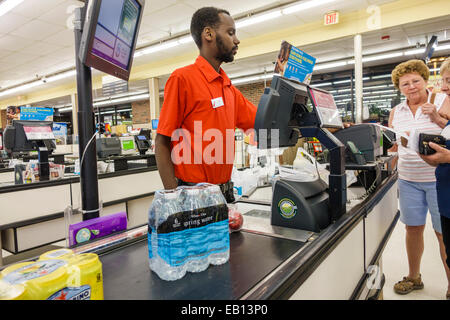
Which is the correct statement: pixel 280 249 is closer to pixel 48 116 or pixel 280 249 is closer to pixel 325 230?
pixel 325 230

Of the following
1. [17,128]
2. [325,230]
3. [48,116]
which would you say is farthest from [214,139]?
[48,116]

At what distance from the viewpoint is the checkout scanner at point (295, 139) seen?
114cm

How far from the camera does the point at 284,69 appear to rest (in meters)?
2.26

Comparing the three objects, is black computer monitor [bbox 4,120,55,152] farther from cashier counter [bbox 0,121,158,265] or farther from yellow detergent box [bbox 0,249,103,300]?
yellow detergent box [bbox 0,249,103,300]

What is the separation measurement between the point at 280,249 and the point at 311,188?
0.32 meters

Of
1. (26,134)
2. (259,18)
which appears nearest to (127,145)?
(26,134)

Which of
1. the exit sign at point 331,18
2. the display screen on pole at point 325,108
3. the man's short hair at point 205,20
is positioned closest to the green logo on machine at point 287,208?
the display screen on pole at point 325,108

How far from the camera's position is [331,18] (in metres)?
6.04

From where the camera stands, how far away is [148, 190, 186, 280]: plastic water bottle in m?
→ 0.78

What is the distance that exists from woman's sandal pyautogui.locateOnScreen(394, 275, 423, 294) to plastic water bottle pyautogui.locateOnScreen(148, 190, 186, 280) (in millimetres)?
2193

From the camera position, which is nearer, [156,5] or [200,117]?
[200,117]

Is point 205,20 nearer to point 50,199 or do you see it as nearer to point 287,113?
point 287,113

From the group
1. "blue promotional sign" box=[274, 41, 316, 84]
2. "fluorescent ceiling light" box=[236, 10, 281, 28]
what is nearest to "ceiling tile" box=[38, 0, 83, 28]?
"fluorescent ceiling light" box=[236, 10, 281, 28]

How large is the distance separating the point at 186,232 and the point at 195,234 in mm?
31
